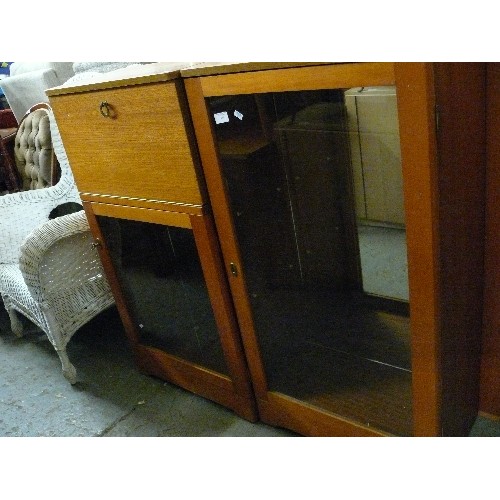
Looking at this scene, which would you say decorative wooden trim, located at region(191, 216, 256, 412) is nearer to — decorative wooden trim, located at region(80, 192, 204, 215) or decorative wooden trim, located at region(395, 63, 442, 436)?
decorative wooden trim, located at region(80, 192, 204, 215)

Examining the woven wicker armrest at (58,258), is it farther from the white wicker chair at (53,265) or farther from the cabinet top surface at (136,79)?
Answer: the cabinet top surface at (136,79)

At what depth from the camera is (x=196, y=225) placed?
3.50 ft

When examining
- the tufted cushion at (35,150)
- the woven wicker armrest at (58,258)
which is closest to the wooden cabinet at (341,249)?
the woven wicker armrest at (58,258)

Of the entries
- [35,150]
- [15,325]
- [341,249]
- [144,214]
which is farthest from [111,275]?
[35,150]

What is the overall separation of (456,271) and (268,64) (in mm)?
497

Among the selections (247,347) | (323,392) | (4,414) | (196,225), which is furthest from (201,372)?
(4,414)

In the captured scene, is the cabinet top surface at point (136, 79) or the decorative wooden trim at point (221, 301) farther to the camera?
the decorative wooden trim at point (221, 301)

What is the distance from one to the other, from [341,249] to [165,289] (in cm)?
53

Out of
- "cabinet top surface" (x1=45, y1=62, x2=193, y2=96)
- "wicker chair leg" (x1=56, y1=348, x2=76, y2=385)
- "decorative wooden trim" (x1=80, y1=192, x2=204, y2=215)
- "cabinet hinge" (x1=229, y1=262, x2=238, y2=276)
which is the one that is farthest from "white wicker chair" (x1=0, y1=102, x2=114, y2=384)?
"cabinet hinge" (x1=229, y1=262, x2=238, y2=276)

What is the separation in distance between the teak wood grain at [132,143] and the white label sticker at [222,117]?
0.06 meters

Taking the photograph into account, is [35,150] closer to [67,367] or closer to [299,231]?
[67,367]

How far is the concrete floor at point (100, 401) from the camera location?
1.33 metres

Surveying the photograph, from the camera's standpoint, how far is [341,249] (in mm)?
1335
